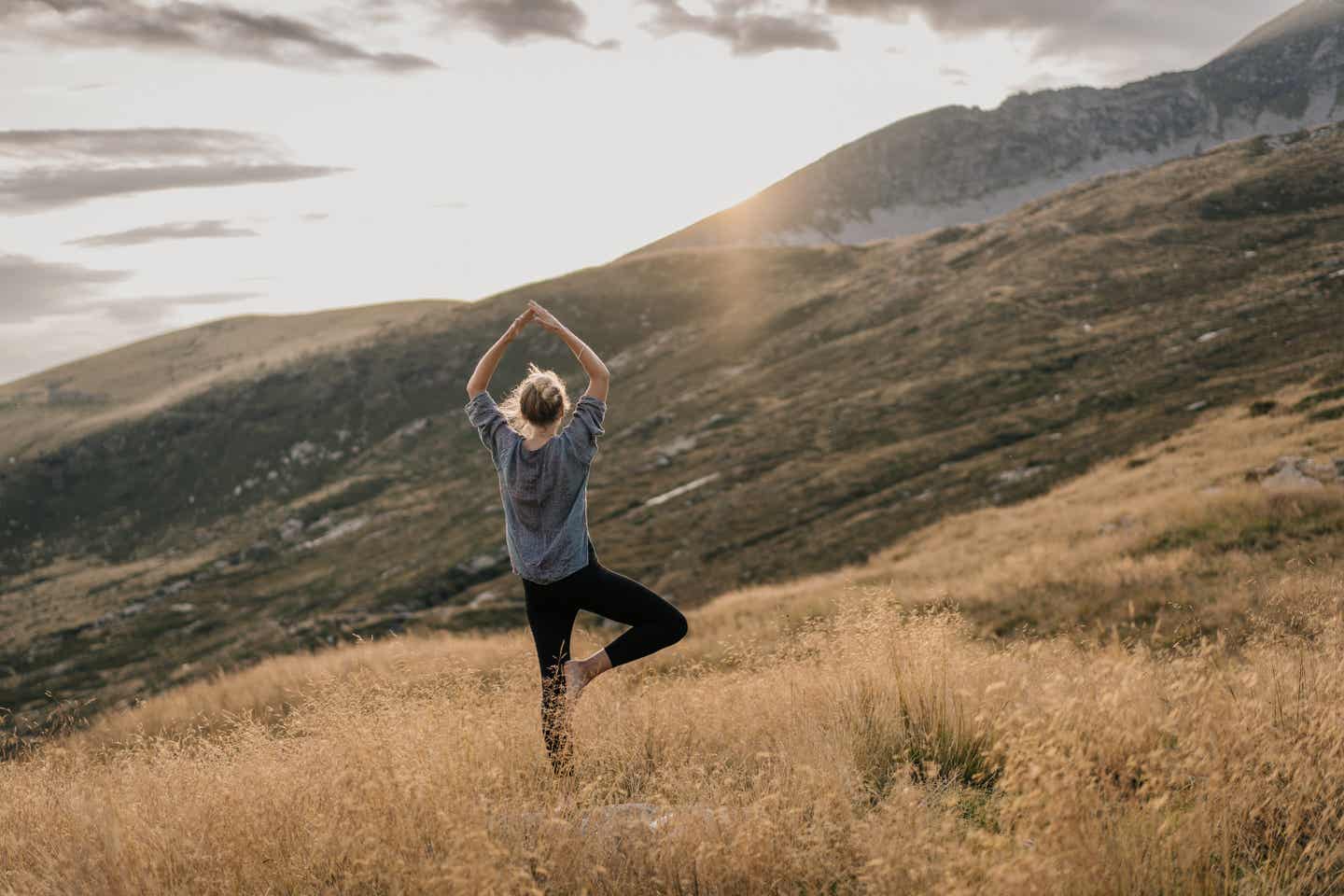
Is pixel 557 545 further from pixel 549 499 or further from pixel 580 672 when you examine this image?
pixel 580 672

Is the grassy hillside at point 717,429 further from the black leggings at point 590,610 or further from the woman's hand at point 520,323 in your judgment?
the woman's hand at point 520,323

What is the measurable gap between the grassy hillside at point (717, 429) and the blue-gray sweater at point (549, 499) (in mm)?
6370

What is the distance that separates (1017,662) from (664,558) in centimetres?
2843

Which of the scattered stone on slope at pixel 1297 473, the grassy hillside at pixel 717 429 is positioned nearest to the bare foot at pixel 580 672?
the grassy hillside at pixel 717 429

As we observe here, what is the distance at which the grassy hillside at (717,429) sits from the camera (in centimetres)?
3219

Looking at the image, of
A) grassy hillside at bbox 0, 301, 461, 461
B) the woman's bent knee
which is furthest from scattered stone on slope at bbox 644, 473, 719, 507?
grassy hillside at bbox 0, 301, 461, 461

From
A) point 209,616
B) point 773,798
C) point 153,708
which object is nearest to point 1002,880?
point 773,798

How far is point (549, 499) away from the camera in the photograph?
4.87 m

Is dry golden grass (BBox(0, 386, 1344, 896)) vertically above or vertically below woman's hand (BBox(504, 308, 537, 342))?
below

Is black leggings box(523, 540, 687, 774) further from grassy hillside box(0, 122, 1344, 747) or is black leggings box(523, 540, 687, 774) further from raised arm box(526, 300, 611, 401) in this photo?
grassy hillside box(0, 122, 1344, 747)

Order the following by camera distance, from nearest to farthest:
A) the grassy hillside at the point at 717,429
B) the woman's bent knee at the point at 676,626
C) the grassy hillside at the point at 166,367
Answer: the woman's bent knee at the point at 676,626
the grassy hillside at the point at 717,429
the grassy hillside at the point at 166,367

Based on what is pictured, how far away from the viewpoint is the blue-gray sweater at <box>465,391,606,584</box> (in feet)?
15.9

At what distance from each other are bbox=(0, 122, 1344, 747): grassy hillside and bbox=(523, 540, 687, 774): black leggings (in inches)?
246

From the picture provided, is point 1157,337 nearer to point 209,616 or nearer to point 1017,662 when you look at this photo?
point 1017,662
